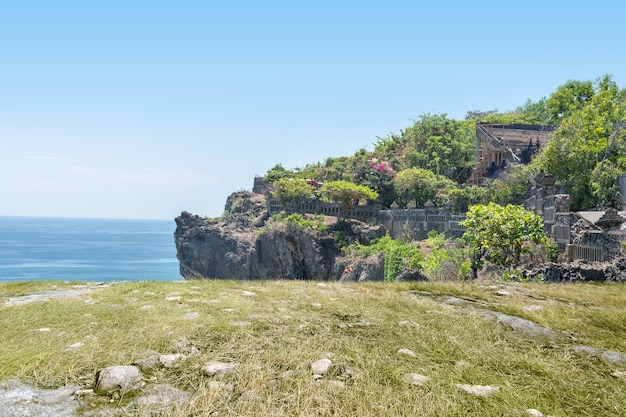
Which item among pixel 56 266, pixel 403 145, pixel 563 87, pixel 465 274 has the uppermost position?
pixel 563 87

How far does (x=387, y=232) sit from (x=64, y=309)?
3462cm

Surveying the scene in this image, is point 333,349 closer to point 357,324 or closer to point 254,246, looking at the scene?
point 357,324

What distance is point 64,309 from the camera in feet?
17.9

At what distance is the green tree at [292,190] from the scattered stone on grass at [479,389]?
40.0m

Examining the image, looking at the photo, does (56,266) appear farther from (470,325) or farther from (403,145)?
(470,325)

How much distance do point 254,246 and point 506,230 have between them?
3227cm

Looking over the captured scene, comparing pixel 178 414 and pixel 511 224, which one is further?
pixel 511 224

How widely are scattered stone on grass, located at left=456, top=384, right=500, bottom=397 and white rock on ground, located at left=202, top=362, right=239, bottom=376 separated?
1608 millimetres

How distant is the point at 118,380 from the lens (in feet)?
10.6

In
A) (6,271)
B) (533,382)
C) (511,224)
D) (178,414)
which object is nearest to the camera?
(178,414)

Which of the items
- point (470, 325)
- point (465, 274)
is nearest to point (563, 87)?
point (465, 274)

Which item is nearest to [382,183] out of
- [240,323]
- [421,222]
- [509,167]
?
[421,222]

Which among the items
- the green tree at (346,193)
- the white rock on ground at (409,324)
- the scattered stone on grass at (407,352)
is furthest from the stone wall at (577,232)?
the green tree at (346,193)

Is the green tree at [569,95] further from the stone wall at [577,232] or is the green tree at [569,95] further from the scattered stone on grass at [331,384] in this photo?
the scattered stone on grass at [331,384]
